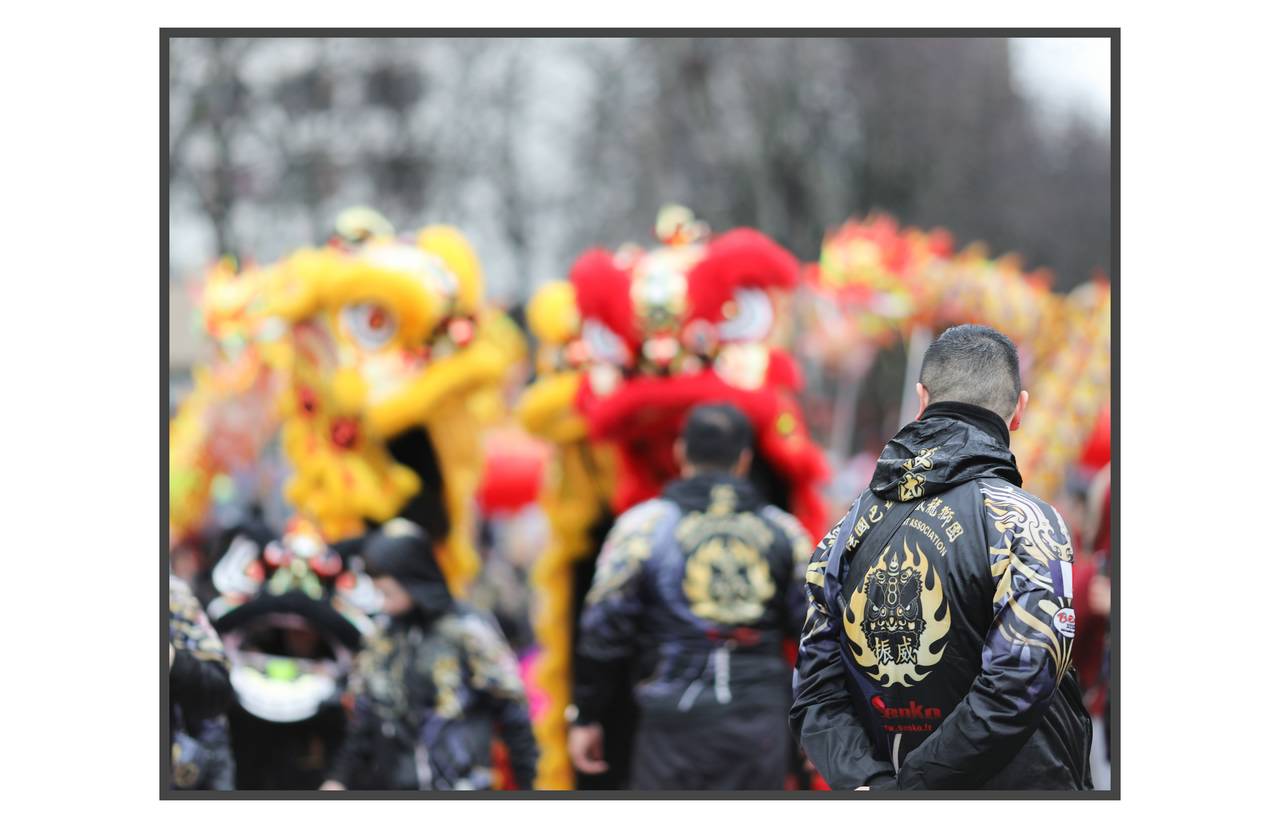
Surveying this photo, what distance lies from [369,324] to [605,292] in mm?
949

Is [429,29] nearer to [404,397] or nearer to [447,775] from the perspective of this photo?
[404,397]

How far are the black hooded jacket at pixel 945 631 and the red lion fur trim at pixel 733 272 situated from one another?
2623mm

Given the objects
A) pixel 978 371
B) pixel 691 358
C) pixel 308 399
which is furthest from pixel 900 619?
pixel 308 399

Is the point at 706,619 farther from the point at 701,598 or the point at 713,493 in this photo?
the point at 713,493

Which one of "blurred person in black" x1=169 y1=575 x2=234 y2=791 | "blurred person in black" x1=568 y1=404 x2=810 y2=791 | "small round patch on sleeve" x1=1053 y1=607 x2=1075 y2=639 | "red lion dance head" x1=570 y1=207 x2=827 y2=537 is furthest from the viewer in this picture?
"red lion dance head" x1=570 y1=207 x2=827 y2=537

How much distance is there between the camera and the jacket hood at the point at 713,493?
14.8 feet

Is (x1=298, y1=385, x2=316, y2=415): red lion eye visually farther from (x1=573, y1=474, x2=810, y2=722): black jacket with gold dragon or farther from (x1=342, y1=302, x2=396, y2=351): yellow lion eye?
(x1=573, y1=474, x2=810, y2=722): black jacket with gold dragon

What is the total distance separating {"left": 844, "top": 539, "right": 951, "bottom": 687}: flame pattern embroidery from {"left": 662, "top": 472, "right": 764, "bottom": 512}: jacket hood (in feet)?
5.46

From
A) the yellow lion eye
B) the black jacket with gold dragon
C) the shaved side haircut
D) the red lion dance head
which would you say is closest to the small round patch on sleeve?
the shaved side haircut

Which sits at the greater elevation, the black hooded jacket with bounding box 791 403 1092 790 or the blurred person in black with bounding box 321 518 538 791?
the black hooded jacket with bounding box 791 403 1092 790

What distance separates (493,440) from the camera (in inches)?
334

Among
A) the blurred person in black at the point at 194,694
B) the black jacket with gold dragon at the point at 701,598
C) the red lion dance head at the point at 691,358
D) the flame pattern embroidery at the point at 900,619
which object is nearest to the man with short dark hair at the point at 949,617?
the flame pattern embroidery at the point at 900,619

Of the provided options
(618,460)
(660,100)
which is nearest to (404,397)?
(618,460)

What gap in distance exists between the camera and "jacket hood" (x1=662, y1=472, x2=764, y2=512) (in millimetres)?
4508
